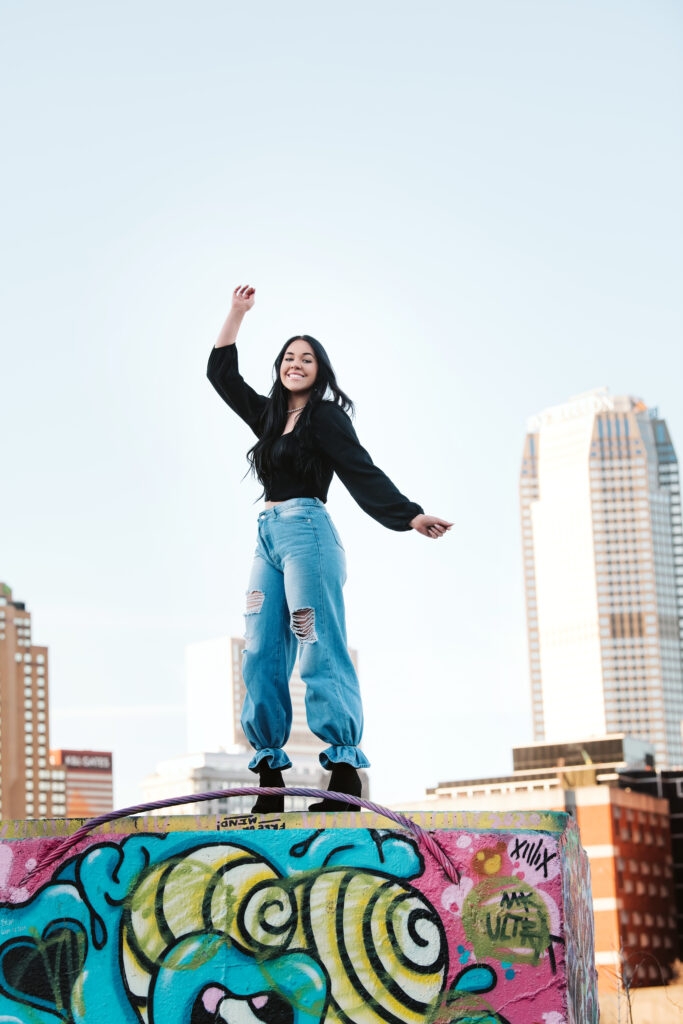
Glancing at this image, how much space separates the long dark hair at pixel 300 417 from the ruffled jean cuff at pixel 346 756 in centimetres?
159

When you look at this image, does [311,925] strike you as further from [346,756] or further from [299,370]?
[299,370]

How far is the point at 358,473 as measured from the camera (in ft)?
25.6

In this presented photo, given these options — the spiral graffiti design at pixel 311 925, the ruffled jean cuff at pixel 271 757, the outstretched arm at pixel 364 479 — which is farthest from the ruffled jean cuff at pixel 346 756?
the spiral graffiti design at pixel 311 925

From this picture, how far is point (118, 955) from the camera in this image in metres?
5.87

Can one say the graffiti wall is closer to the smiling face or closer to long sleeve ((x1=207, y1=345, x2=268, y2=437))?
the smiling face

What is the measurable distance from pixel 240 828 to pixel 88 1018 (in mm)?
1015

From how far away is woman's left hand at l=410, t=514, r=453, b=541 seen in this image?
24.2ft

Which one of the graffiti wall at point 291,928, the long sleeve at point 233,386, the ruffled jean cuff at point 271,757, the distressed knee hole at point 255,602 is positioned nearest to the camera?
the graffiti wall at point 291,928

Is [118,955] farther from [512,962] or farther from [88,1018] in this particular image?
[512,962]

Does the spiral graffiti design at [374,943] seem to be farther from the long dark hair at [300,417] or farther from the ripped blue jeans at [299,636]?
the long dark hair at [300,417]

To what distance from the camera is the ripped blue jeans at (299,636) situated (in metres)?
7.39

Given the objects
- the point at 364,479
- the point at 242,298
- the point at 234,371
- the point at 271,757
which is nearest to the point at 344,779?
the point at 271,757

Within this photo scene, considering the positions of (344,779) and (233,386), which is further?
(233,386)

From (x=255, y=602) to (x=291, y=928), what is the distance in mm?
2366
